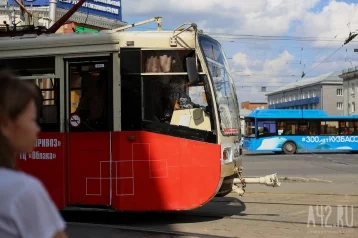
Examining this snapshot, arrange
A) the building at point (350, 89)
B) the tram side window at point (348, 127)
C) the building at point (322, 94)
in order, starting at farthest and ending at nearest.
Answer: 1. the building at point (322, 94)
2. the building at point (350, 89)
3. the tram side window at point (348, 127)

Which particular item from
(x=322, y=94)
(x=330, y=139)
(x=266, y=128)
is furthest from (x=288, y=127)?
(x=322, y=94)

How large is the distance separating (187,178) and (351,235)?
250cm

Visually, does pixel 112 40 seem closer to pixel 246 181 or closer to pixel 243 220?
pixel 246 181

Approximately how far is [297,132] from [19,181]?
33349mm

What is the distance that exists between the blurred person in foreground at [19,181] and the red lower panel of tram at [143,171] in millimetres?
5699

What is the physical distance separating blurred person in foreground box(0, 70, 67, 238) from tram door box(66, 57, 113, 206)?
5.81 metres

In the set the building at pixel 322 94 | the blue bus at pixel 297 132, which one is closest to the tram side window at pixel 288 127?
the blue bus at pixel 297 132

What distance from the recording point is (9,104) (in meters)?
1.72

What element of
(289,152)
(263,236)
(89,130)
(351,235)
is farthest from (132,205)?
(289,152)

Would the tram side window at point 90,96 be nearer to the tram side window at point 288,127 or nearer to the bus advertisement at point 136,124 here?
the bus advertisement at point 136,124

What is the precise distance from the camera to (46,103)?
7906mm

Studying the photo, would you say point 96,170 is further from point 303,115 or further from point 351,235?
point 303,115

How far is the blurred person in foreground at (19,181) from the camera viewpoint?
63.3 inches

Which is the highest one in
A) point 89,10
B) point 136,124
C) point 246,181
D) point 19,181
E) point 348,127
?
point 89,10
